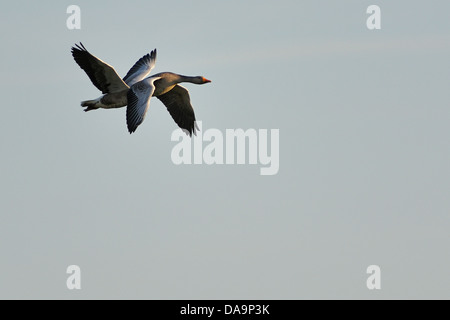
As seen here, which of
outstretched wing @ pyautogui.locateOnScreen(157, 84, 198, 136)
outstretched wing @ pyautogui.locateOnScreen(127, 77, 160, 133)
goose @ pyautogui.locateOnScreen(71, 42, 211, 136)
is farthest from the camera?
outstretched wing @ pyautogui.locateOnScreen(157, 84, 198, 136)

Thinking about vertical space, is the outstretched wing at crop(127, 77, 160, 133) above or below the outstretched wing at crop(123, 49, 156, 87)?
below

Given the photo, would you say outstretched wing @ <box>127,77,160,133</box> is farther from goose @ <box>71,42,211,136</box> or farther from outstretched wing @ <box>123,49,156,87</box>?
outstretched wing @ <box>123,49,156,87</box>

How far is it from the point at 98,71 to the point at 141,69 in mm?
3996

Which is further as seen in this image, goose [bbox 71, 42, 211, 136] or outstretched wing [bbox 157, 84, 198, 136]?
outstretched wing [bbox 157, 84, 198, 136]

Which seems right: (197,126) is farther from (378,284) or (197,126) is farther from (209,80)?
(378,284)

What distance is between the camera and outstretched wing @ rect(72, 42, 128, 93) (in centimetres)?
3278

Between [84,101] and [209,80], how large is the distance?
179 inches

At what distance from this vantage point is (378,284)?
1577 inches

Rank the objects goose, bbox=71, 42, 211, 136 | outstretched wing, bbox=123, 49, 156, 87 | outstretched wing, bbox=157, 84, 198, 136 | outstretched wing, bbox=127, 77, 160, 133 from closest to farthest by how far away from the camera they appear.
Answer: outstretched wing, bbox=127, 77, 160, 133 < goose, bbox=71, 42, 211, 136 < outstretched wing, bbox=123, 49, 156, 87 < outstretched wing, bbox=157, 84, 198, 136

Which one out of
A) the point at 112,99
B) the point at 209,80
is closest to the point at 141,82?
the point at 112,99

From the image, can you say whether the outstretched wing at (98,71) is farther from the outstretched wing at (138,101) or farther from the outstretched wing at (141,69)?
the outstretched wing at (141,69)

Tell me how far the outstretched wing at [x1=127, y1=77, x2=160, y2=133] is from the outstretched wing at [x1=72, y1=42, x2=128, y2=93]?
1.87 feet

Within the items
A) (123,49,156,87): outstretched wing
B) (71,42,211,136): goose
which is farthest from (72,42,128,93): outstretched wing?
(123,49,156,87): outstretched wing

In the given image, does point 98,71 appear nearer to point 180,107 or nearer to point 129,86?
point 129,86
